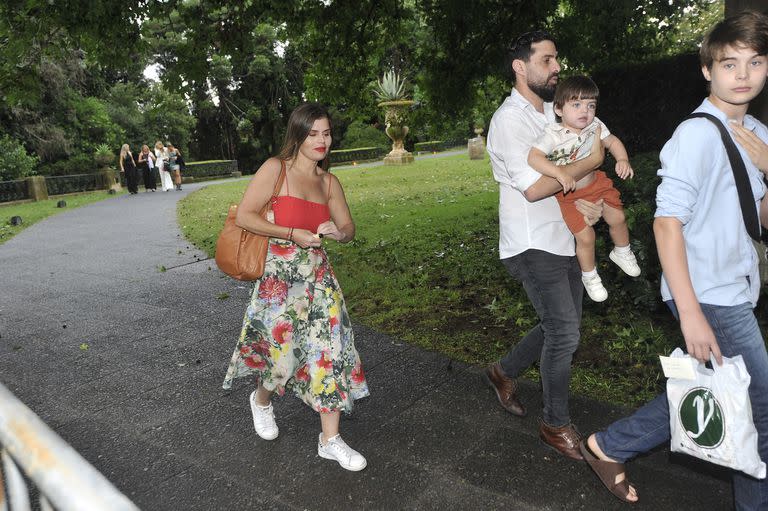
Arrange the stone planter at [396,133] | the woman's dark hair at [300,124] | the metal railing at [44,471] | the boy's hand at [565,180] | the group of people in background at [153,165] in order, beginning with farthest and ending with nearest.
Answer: the stone planter at [396,133], the group of people in background at [153,165], the woman's dark hair at [300,124], the boy's hand at [565,180], the metal railing at [44,471]

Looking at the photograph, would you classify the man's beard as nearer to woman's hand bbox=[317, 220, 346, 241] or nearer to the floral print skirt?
woman's hand bbox=[317, 220, 346, 241]

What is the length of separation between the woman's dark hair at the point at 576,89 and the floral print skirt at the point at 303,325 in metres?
1.61

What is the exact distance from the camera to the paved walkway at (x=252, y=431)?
332 cm

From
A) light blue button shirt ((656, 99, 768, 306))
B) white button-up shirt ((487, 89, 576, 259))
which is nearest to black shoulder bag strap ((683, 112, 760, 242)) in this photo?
light blue button shirt ((656, 99, 768, 306))

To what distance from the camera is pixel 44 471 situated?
3.38 feet

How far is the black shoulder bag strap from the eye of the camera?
2398mm

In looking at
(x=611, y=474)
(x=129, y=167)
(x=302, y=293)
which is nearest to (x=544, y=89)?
(x=302, y=293)

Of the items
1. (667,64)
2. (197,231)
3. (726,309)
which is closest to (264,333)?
(726,309)

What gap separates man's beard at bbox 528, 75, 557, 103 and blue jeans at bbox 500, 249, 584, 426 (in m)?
0.80

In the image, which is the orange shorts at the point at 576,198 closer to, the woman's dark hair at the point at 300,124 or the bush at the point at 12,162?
the woman's dark hair at the point at 300,124

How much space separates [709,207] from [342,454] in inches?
89.2

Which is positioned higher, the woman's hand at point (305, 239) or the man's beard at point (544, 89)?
the man's beard at point (544, 89)

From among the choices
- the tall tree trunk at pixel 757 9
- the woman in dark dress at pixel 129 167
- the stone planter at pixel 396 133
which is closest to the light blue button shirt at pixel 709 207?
the tall tree trunk at pixel 757 9

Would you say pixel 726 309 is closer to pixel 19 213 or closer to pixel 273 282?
pixel 273 282
